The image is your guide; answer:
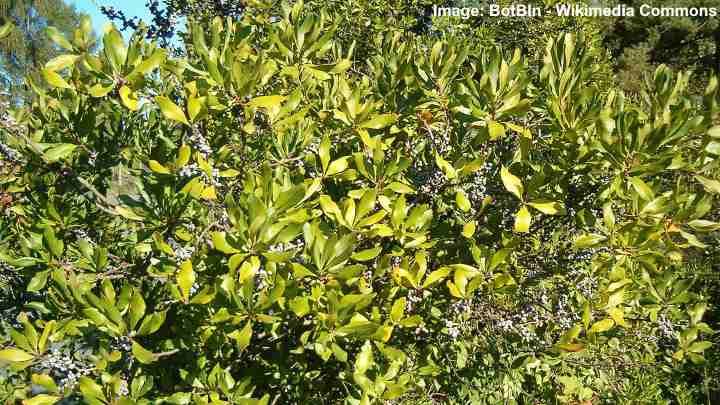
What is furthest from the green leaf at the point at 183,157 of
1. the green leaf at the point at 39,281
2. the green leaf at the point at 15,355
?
the green leaf at the point at 15,355

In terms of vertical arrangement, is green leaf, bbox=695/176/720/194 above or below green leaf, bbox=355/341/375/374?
above

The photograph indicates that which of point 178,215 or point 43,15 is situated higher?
point 43,15

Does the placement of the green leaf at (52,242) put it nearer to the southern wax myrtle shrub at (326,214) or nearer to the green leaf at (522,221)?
the southern wax myrtle shrub at (326,214)

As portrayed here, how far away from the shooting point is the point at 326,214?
5.89 ft

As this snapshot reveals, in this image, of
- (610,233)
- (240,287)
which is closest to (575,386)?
(610,233)

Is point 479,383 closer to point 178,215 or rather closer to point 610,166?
point 610,166

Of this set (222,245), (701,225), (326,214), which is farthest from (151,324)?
(701,225)

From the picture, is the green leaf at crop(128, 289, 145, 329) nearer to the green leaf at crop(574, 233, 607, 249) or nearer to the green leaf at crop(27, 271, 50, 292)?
the green leaf at crop(27, 271, 50, 292)

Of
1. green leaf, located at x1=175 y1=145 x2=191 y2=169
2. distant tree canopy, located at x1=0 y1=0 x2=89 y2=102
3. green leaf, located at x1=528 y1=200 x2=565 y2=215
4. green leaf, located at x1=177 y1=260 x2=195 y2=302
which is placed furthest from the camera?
distant tree canopy, located at x1=0 y1=0 x2=89 y2=102

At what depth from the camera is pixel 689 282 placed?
2193mm

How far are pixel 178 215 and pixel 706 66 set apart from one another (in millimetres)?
20495

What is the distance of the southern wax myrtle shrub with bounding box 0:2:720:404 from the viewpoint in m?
1.67

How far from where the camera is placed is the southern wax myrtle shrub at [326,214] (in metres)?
Result: 1.67

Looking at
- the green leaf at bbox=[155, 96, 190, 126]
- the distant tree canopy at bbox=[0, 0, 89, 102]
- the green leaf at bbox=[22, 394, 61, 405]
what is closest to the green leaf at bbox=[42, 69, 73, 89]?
the green leaf at bbox=[155, 96, 190, 126]
